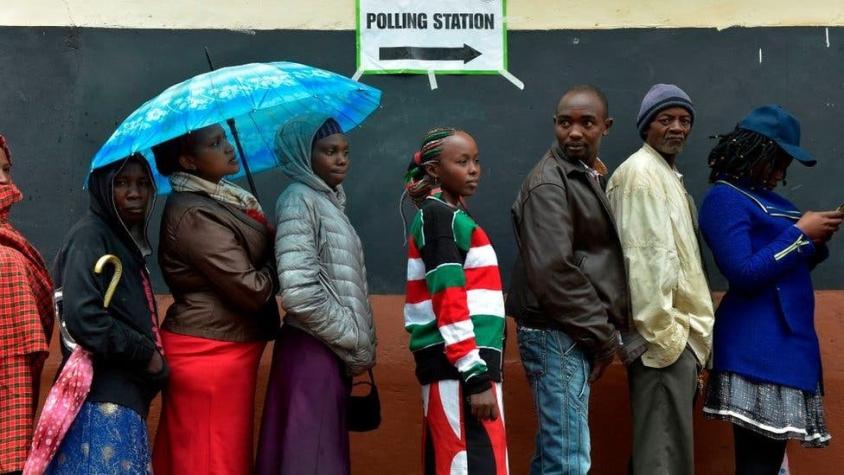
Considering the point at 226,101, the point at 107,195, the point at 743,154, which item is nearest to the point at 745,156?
the point at 743,154

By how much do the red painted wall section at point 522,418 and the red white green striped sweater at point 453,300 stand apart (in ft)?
3.87

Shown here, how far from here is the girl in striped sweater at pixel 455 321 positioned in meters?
4.27

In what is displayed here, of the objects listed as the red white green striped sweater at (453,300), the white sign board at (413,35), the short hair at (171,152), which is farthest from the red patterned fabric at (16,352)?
the white sign board at (413,35)

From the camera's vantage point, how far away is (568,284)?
4484mm

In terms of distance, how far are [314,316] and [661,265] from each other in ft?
4.72

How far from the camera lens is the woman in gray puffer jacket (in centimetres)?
443

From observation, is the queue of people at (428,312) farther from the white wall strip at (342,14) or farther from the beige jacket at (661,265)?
the white wall strip at (342,14)

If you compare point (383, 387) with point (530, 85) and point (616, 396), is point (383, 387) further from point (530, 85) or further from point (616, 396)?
point (530, 85)

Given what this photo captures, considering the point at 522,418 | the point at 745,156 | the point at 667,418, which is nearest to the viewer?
the point at 667,418

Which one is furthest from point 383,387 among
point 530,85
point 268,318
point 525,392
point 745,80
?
point 745,80

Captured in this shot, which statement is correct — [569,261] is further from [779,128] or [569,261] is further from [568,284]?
[779,128]

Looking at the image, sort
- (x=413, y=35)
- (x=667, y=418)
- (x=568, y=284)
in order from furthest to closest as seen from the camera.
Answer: (x=413, y=35) < (x=667, y=418) < (x=568, y=284)

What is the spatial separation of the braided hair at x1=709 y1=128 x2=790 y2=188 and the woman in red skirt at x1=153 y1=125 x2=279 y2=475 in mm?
2042

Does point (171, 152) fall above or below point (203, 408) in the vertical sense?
above
